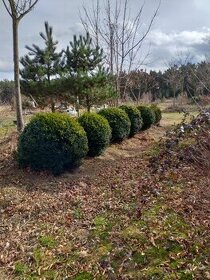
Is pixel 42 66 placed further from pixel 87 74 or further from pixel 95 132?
pixel 95 132

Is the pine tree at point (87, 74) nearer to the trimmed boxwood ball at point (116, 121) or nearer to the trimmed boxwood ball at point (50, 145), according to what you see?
the trimmed boxwood ball at point (116, 121)

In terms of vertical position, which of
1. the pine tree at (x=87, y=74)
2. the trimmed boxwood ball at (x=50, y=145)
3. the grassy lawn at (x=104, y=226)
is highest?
the pine tree at (x=87, y=74)

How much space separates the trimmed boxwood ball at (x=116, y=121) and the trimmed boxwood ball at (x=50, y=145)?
2.55m

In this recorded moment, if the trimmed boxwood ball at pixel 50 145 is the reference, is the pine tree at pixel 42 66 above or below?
above

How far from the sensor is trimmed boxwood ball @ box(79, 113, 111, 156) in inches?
246

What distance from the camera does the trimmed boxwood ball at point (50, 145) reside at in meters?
5.10

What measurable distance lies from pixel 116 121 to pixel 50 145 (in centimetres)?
313

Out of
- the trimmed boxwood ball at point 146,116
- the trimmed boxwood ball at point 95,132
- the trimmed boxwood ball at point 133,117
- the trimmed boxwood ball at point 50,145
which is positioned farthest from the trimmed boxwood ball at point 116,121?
the trimmed boxwood ball at point 146,116

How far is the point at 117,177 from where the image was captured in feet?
18.0

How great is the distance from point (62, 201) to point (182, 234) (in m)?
1.75

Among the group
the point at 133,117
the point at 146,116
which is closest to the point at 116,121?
the point at 133,117

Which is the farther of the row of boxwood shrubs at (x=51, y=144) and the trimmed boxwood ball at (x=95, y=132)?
the trimmed boxwood ball at (x=95, y=132)

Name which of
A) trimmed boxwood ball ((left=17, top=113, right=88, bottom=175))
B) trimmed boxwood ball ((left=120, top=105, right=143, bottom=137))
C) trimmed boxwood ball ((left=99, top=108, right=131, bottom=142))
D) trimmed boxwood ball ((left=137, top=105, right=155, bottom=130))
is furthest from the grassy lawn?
trimmed boxwood ball ((left=137, top=105, right=155, bottom=130))

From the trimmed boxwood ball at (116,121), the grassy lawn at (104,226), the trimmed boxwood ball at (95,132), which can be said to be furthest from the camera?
the trimmed boxwood ball at (116,121)
